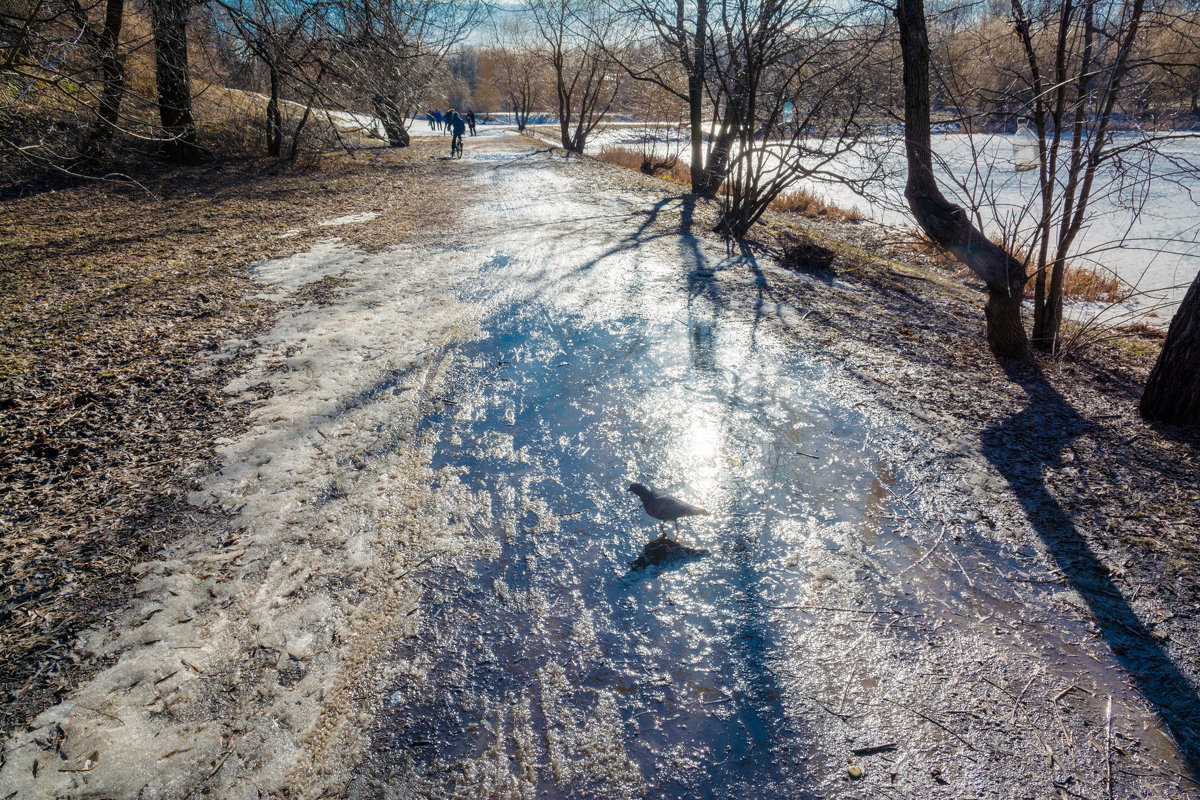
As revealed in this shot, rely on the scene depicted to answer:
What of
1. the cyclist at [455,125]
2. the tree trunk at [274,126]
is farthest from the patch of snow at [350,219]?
the cyclist at [455,125]

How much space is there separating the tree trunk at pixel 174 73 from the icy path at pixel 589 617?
9.95 ft

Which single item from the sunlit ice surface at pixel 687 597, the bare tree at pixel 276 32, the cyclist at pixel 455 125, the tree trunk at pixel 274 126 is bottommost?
the sunlit ice surface at pixel 687 597

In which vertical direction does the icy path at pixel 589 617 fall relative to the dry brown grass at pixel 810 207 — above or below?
below

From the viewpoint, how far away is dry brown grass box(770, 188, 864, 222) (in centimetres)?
1437

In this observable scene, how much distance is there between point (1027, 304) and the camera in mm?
8664

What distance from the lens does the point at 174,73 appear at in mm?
9102

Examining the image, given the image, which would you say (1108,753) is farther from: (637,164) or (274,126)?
(637,164)

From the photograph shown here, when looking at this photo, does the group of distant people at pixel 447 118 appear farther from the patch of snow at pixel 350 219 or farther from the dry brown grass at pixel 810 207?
the patch of snow at pixel 350 219

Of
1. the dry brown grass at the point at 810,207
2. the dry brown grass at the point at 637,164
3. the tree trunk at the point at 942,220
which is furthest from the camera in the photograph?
the dry brown grass at the point at 637,164

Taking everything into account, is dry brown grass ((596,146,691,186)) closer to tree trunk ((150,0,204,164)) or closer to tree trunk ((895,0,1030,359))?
tree trunk ((150,0,204,164))

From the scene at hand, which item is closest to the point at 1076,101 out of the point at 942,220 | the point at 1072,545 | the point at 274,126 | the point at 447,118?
the point at 942,220

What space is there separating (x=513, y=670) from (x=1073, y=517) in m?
2.81

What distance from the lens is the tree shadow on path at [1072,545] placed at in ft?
6.69

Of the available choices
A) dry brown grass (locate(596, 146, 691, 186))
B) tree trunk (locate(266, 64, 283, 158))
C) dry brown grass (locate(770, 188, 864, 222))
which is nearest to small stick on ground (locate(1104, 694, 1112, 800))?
dry brown grass (locate(770, 188, 864, 222))
